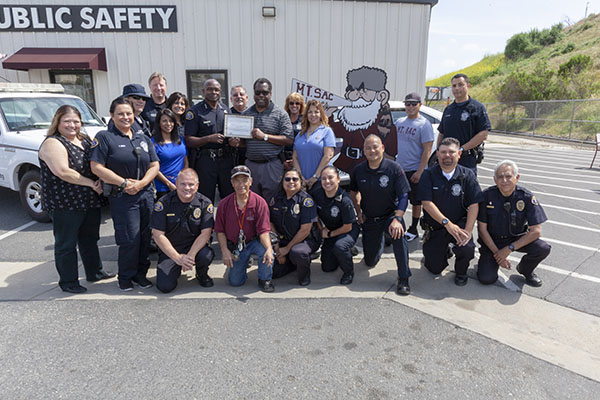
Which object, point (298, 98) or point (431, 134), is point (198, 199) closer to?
point (298, 98)

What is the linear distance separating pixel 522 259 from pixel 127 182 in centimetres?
378

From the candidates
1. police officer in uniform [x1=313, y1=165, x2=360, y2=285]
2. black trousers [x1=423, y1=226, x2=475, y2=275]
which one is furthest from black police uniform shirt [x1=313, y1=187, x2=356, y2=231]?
black trousers [x1=423, y1=226, x2=475, y2=275]

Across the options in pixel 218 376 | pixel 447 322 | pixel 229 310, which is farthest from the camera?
pixel 229 310

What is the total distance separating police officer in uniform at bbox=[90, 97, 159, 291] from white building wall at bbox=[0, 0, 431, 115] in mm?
6306

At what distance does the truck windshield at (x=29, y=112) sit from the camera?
5867 millimetres

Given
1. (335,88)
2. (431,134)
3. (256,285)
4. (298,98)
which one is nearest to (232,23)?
(335,88)

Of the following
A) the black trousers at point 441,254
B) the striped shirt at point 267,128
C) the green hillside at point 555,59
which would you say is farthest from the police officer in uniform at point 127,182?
the green hillside at point 555,59

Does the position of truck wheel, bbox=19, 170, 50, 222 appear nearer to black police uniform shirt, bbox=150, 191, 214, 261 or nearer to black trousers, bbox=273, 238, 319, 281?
black police uniform shirt, bbox=150, 191, 214, 261

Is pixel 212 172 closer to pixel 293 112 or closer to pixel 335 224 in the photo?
pixel 293 112

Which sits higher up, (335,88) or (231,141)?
(335,88)

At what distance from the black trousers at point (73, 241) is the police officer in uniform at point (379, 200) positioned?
2628mm

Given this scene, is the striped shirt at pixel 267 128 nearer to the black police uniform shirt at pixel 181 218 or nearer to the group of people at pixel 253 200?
the group of people at pixel 253 200

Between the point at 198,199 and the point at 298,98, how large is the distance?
1690 millimetres

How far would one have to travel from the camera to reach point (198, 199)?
3.76 meters
